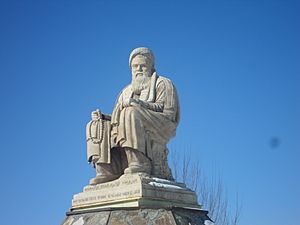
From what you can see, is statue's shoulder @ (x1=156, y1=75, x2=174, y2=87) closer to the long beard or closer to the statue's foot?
the long beard

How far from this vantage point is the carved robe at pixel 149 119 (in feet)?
28.5

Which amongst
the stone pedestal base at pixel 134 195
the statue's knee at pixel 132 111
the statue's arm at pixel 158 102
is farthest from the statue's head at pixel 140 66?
the stone pedestal base at pixel 134 195

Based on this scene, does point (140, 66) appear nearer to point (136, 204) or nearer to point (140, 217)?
point (136, 204)

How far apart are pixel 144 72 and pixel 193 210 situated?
268cm

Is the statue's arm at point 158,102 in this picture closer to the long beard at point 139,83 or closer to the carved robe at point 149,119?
the carved robe at point 149,119

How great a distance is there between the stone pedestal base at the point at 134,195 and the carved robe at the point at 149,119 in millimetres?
586

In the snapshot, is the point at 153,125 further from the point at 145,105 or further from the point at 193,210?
the point at 193,210

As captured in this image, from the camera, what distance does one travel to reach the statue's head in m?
9.60

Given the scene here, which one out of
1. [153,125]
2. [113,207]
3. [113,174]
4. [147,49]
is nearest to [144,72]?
[147,49]

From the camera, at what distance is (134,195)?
8219 mm

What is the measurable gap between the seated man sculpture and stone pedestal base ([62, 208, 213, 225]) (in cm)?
73

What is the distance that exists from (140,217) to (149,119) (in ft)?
5.52

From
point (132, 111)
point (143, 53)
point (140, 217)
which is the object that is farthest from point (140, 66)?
point (140, 217)

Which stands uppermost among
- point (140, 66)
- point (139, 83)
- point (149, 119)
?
point (140, 66)
